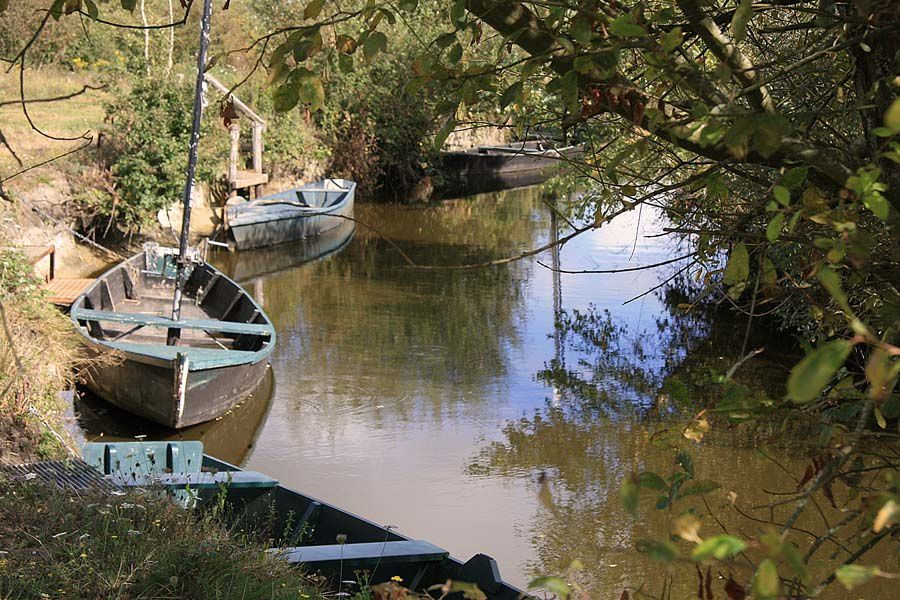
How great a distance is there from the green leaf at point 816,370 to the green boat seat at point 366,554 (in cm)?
346

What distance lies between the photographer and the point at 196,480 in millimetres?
5035

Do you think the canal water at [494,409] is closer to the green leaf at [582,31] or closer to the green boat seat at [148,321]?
the green boat seat at [148,321]

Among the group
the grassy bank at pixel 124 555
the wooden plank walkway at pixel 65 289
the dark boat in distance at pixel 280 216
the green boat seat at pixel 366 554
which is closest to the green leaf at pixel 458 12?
the grassy bank at pixel 124 555

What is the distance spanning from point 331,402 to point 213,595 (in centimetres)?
640

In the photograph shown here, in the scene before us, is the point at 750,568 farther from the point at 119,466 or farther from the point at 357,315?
the point at 357,315

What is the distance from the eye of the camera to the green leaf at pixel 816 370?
3.07ft

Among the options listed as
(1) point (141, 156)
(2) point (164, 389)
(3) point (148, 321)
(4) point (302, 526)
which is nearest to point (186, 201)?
(3) point (148, 321)

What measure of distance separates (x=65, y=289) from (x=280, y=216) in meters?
7.12

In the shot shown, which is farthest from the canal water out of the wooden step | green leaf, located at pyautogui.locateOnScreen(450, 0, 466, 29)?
the wooden step

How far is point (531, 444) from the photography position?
8.78 meters

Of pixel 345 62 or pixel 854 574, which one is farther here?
pixel 345 62

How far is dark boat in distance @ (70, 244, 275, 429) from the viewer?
333 inches

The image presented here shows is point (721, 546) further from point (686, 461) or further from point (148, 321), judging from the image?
point (148, 321)

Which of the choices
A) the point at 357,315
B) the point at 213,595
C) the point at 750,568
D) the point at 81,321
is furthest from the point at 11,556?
the point at 357,315
